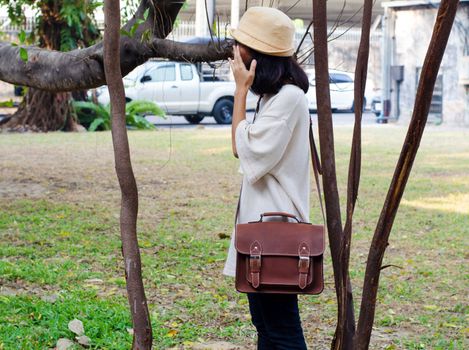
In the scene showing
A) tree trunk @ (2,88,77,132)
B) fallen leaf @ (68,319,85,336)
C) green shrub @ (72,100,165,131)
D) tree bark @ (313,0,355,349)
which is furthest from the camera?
green shrub @ (72,100,165,131)

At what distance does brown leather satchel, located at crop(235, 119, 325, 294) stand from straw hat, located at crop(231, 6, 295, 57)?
68 cm

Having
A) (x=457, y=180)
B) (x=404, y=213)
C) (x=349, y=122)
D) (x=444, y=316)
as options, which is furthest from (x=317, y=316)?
(x=349, y=122)

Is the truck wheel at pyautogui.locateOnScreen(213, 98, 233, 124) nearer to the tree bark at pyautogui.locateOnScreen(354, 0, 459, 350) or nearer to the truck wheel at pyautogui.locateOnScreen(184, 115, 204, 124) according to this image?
the truck wheel at pyautogui.locateOnScreen(184, 115, 204, 124)

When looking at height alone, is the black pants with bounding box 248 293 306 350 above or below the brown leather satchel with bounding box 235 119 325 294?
below

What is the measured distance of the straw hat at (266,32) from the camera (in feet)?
11.6

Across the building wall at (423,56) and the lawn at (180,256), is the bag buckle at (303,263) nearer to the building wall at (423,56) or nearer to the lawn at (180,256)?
the lawn at (180,256)

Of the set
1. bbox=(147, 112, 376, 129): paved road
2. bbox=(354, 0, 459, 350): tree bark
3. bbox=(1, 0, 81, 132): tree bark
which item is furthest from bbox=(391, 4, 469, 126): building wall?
bbox=(354, 0, 459, 350): tree bark

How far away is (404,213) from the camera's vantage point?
10039 millimetres

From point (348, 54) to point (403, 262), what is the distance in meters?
28.6

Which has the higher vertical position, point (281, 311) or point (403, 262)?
point (281, 311)

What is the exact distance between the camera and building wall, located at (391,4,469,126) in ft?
81.4

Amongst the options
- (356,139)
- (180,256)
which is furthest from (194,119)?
(356,139)

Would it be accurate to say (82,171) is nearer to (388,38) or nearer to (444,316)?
(444,316)

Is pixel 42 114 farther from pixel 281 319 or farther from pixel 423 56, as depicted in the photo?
pixel 281 319
